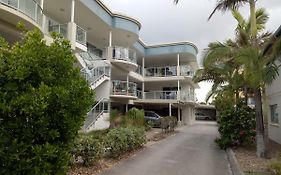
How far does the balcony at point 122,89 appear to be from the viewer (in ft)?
77.3

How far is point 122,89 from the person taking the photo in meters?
24.2

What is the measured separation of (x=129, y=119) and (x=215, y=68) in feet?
22.3

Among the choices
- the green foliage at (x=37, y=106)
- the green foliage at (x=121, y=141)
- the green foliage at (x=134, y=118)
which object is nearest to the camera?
the green foliage at (x=37, y=106)

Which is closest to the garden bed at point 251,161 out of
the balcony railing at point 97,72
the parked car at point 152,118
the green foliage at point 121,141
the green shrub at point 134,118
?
the green foliage at point 121,141

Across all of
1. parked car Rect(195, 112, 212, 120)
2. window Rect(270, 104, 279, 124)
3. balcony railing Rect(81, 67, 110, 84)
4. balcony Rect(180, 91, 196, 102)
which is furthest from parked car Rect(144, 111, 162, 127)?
parked car Rect(195, 112, 212, 120)

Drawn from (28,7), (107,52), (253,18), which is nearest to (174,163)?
(253,18)

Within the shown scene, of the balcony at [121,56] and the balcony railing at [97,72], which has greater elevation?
the balcony at [121,56]

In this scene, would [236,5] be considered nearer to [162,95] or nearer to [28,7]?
[28,7]

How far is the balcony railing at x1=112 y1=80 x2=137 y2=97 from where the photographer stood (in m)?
23.6

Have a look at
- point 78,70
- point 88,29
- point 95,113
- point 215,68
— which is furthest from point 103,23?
point 78,70

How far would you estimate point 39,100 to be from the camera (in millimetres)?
4355

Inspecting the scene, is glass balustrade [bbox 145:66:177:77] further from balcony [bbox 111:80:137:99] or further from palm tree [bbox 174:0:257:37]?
palm tree [bbox 174:0:257:37]

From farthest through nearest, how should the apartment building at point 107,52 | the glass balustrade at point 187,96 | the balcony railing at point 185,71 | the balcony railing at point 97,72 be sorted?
the balcony railing at point 185,71 → the glass balustrade at point 187,96 → the balcony railing at point 97,72 → the apartment building at point 107,52

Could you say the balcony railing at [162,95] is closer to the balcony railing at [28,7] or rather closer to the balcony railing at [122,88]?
the balcony railing at [122,88]
